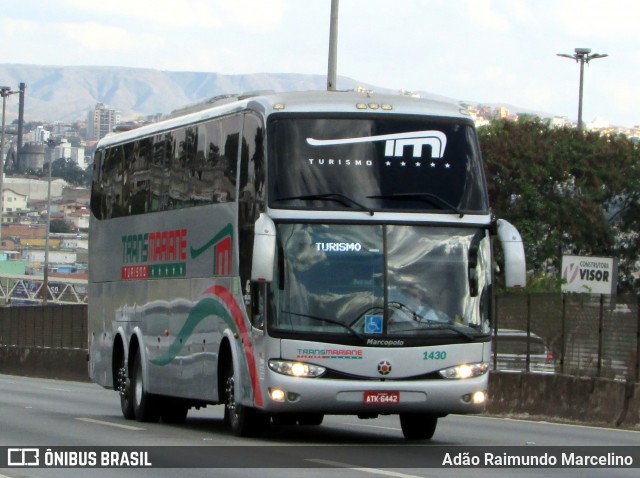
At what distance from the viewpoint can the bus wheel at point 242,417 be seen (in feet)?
62.1

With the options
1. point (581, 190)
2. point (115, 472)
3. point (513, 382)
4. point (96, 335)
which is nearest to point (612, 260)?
point (513, 382)

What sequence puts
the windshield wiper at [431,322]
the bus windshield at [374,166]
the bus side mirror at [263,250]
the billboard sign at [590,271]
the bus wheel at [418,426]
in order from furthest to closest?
the billboard sign at [590,271], the bus wheel at [418,426], the bus windshield at [374,166], the windshield wiper at [431,322], the bus side mirror at [263,250]

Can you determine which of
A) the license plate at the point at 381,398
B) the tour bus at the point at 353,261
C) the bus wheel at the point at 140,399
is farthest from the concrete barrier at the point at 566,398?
the license plate at the point at 381,398

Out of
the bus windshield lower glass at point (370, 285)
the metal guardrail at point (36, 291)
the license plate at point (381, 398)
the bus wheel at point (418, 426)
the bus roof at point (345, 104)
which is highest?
the bus roof at point (345, 104)

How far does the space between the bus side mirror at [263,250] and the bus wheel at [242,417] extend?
2.09 meters

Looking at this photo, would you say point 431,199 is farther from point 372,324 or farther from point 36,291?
point 36,291

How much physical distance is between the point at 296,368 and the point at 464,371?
73.1 inches

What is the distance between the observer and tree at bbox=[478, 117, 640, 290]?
64.9 metres

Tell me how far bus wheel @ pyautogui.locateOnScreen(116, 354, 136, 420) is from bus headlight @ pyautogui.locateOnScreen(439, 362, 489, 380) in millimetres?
6934

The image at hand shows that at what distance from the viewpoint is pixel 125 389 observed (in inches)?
951

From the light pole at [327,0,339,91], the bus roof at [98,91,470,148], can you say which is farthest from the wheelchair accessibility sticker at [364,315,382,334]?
the light pole at [327,0,339,91]

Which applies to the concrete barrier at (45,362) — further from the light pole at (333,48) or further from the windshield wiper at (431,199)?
the windshield wiper at (431,199)

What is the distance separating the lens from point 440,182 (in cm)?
1839

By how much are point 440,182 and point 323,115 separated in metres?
1.48
